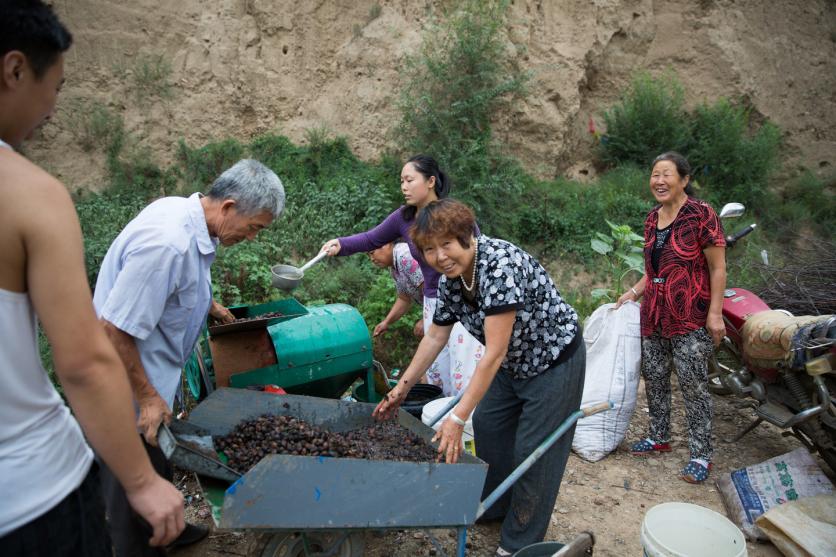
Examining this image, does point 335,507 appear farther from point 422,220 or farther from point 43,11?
point 43,11

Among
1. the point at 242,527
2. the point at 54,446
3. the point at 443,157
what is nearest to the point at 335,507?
the point at 242,527

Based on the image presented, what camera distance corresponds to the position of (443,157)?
Answer: 320 inches

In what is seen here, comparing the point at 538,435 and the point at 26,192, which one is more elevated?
the point at 26,192

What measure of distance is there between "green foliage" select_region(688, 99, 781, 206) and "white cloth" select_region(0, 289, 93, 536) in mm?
10634

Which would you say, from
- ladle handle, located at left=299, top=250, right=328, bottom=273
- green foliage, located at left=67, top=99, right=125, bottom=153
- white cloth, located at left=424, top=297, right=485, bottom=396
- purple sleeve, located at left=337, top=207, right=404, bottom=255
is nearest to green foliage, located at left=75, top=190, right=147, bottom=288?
green foliage, located at left=67, top=99, right=125, bottom=153

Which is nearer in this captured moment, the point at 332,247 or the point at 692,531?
the point at 692,531

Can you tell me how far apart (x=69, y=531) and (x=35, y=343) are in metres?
0.43

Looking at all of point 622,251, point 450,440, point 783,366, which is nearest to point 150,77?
point 622,251

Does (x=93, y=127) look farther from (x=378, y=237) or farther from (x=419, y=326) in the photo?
(x=419, y=326)

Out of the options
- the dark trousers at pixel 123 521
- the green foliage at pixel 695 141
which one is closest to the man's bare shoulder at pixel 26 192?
the dark trousers at pixel 123 521

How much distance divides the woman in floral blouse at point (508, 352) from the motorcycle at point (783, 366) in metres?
1.51

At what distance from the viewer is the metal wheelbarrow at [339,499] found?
82.0 inches

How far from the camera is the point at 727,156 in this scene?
10.2 meters

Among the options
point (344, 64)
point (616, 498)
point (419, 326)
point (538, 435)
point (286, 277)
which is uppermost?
point (344, 64)
